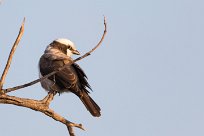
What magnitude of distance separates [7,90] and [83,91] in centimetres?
385

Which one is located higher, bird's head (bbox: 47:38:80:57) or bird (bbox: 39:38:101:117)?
bird's head (bbox: 47:38:80:57)

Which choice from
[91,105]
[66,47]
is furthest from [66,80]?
[66,47]

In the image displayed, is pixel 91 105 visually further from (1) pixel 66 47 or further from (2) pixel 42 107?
(1) pixel 66 47

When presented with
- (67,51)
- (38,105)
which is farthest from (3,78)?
(67,51)

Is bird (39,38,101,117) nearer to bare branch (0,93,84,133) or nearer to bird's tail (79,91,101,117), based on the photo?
bird's tail (79,91,101,117)

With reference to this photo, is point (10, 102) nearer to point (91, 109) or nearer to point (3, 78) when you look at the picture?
point (3, 78)

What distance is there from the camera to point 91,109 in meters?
7.83

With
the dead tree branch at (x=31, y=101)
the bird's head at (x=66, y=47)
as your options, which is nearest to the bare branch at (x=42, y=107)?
the dead tree branch at (x=31, y=101)

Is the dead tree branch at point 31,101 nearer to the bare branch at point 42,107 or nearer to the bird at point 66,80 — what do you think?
the bare branch at point 42,107

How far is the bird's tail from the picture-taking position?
781cm

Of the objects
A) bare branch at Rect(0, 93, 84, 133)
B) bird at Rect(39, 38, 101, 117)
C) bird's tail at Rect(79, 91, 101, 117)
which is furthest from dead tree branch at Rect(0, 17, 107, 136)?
bird at Rect(39, 38, 101, 117)

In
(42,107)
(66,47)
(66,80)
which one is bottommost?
(42,107)

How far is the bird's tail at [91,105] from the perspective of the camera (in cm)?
781

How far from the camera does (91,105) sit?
793 centimetres
